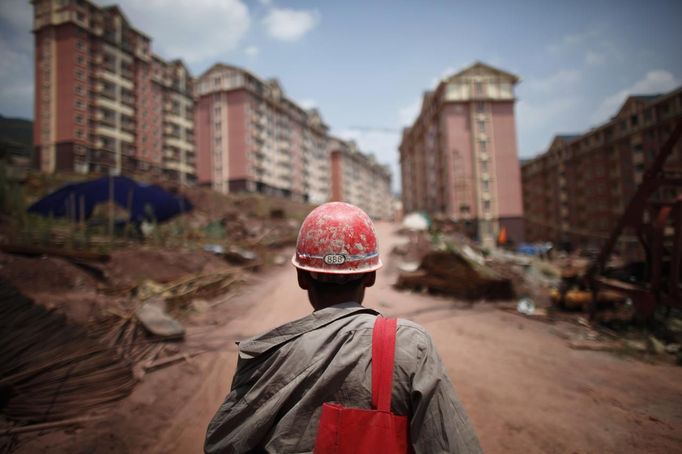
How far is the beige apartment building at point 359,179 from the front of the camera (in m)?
76.0

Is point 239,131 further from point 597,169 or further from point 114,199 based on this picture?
point 597,169

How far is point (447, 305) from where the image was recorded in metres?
8.15

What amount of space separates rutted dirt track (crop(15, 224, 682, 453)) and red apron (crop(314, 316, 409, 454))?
2.43m

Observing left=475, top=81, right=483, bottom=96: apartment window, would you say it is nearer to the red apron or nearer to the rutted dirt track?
the rutted dirt track

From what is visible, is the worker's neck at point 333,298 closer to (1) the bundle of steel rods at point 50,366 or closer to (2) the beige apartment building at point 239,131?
(1) the bundle of steel rods at point 50,366

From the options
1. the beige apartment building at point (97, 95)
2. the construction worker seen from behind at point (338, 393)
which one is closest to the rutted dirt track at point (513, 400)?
the construction worker seen from behind at point (338, 393)

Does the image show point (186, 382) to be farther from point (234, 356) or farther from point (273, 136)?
point (273, 136)

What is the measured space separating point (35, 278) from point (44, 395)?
13.9ft

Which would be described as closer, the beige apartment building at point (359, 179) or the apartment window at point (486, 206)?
the apartment window at point (486, 206)

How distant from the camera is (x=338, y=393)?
117 cm

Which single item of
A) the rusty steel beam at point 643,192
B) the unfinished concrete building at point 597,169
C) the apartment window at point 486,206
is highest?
the unfinished concrete building at point 597,169

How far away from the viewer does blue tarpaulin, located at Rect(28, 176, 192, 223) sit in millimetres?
11516

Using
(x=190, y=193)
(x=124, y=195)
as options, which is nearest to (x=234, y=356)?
(x=124, y=195)

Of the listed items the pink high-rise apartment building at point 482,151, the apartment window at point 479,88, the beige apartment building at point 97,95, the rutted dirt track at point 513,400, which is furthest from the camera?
the apartment window at point 479,88
